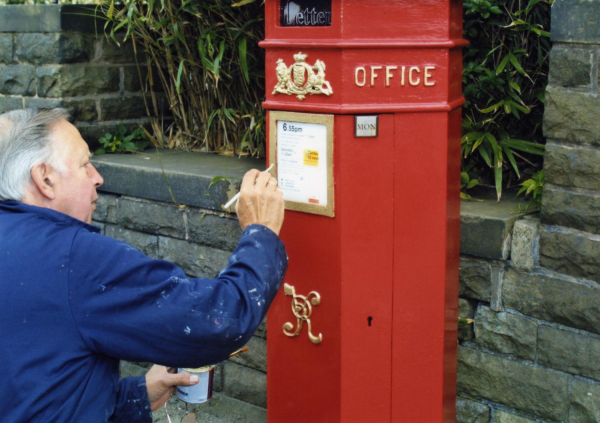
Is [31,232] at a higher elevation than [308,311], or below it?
higher

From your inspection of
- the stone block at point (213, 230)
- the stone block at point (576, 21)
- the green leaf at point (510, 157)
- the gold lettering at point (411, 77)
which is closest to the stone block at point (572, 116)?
the stone block at point (576, 21)

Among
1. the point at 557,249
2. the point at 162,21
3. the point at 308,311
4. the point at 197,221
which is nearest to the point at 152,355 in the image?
the point at 308,311

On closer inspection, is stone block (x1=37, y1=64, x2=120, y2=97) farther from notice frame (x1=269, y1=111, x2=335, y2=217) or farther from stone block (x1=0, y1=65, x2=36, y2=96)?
notice frame (x1=269, y1=111, x2=335, y2=217)

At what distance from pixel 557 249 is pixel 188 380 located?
55.4 inches

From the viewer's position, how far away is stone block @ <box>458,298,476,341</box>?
3.05 metres

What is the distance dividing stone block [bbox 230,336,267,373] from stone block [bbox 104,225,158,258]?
2.38 feet

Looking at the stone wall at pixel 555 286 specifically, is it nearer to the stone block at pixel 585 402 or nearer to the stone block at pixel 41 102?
the stone block at pixel 585 402

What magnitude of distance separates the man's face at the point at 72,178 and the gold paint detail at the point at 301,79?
69cm

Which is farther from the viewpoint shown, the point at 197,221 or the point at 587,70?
the point at 197,221

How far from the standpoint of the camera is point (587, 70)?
8.54 feet

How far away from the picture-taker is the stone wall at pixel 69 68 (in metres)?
4.19

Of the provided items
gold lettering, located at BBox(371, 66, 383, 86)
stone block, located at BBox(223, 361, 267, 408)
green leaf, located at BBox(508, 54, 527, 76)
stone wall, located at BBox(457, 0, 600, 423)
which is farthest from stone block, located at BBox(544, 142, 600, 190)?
stone block, located at BBox(223, 361, 267, 408)

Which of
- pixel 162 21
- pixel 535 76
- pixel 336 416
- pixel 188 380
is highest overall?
pixel 162 21

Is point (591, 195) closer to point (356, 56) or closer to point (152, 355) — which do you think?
point (356, 56)
